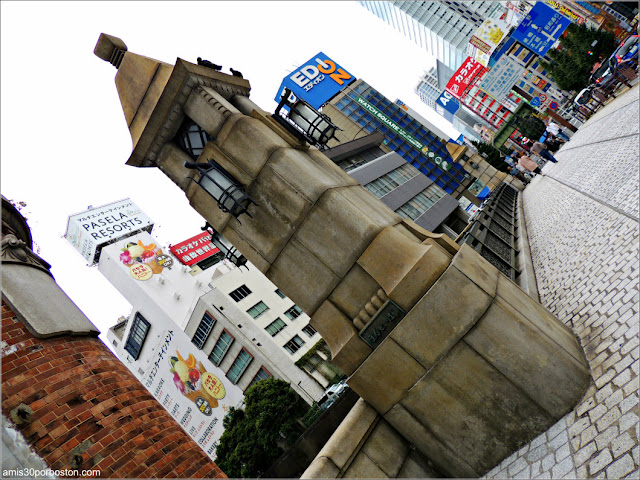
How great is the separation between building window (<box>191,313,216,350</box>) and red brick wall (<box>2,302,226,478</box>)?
29.6 metres

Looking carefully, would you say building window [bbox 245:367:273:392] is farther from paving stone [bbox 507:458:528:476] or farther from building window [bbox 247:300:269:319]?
paving stone [bbox 507:458:528:476]

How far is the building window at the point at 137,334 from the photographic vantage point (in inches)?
1922

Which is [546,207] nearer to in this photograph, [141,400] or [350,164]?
[141,400]

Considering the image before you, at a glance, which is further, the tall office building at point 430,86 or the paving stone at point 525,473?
the tall office building at point 430,86

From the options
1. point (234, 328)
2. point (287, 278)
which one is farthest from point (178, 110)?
point (234, 328)

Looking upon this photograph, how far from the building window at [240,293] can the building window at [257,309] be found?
1.54 meters

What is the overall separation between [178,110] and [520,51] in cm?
9051

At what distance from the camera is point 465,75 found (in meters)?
95.2

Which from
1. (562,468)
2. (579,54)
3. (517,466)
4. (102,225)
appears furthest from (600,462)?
(102,225)

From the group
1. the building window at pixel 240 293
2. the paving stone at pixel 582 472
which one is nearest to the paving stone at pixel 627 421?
the paving stone at pixel 582 472

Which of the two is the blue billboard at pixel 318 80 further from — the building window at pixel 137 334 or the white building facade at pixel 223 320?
the building window at pixel 137 334

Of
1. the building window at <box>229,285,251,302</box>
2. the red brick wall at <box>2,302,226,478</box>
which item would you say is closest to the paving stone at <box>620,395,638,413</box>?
the red brick wall at <box>2,302,226,478</box>

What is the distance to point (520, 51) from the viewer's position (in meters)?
79.6

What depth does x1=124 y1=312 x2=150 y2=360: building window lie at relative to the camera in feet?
160
